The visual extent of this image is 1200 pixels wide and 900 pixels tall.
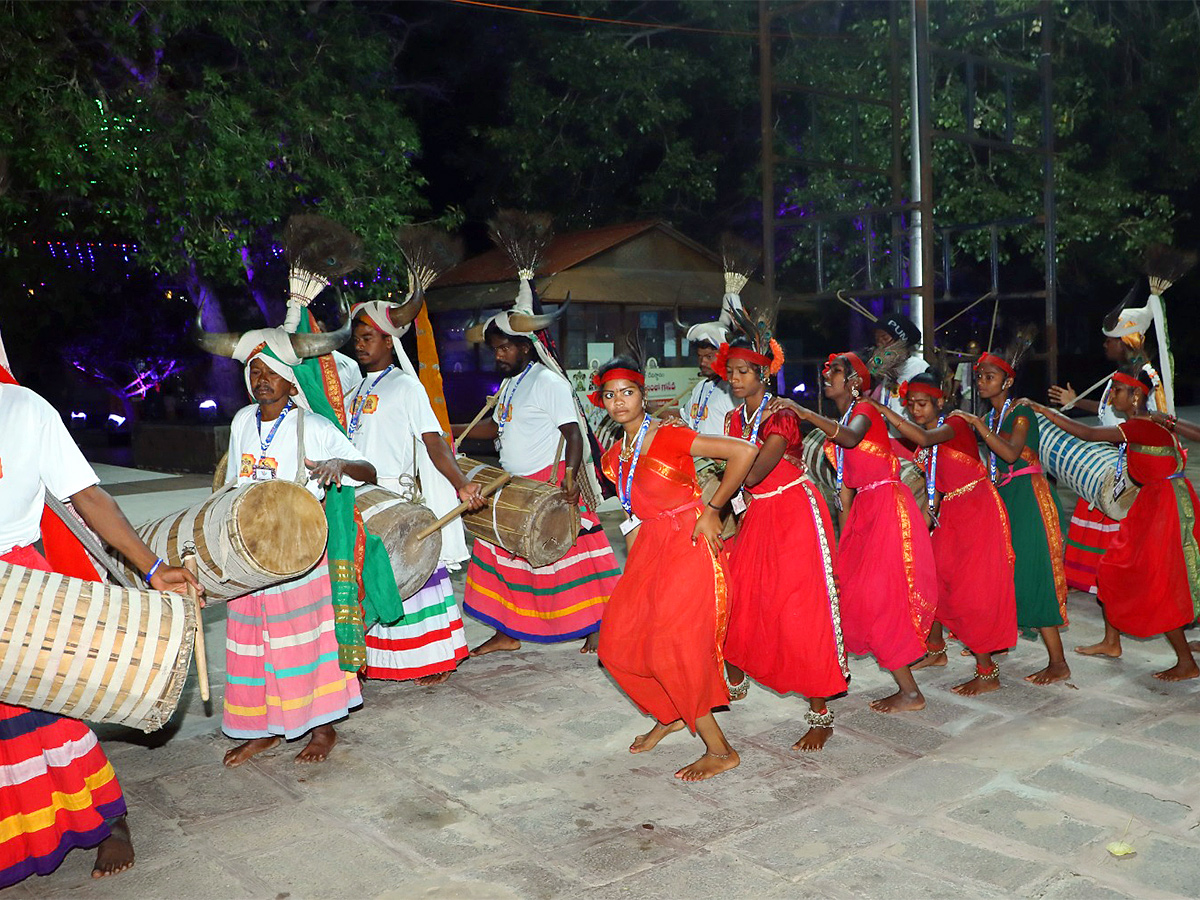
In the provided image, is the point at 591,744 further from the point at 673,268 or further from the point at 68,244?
the point at 68,244

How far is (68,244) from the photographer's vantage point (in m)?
16.4

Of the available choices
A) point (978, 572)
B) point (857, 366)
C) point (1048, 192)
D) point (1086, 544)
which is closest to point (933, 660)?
point (978, 572)

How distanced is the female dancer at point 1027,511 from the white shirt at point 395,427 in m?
2.65

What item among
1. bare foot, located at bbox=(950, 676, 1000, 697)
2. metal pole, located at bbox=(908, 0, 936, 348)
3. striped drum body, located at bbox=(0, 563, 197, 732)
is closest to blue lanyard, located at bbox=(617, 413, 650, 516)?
striped drum body, located at bbox=(0, 563, 197, 732)

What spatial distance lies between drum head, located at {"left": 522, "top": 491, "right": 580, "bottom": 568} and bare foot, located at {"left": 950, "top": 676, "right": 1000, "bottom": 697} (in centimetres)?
210

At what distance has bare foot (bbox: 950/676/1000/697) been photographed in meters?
5.22

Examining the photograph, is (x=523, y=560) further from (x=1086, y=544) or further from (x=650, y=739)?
(x=1086, y=544)

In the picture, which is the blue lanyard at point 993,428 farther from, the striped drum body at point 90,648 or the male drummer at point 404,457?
the striped drum body at point 90,648

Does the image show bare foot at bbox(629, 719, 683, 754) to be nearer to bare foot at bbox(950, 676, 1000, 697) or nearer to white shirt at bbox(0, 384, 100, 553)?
bare foot at bbox(950, 676, 1000, 697)

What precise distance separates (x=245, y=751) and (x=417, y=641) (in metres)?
1.08

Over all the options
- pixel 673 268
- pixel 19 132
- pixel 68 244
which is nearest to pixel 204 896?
pixel 19 132

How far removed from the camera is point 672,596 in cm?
419

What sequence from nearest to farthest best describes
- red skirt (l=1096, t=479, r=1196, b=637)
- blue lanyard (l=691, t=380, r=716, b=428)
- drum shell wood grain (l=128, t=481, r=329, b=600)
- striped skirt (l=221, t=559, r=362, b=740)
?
drum shell wood grain (l=128, t=481, r=329, b=600) < striped skirt (l=221, t=559, r=362, b=740) < red skirt (l=1096, t=479, r=1196, b=637) < blue lanyard (l=691, t=380, r=716, b=428)

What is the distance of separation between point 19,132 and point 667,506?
30.0 ft
